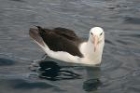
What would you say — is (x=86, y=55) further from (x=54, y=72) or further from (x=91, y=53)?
(x=54, y=72)

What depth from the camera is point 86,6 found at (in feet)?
53.8

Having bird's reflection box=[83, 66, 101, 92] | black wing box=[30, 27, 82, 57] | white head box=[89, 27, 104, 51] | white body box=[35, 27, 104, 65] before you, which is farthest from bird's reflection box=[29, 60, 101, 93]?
white head box=[89, 27, 104, 51]

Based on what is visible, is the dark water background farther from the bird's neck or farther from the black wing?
the black wing

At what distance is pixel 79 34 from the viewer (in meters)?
13.8

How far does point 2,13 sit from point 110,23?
10.8ft

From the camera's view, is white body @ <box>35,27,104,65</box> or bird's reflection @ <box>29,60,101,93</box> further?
white body @ <box>35,27,104,65</box>

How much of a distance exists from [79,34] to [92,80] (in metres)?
3.04

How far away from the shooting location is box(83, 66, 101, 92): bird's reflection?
10471 mm

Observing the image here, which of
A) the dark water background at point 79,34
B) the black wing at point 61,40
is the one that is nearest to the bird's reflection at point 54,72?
the dark water background at point 79,34

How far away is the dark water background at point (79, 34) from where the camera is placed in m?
10.5

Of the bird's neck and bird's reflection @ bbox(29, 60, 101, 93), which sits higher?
the bird's neck

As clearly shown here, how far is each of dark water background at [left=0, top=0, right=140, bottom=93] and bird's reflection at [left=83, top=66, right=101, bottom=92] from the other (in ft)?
0.08

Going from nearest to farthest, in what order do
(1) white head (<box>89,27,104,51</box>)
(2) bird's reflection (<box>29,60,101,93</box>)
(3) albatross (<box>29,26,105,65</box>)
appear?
(2) bird's reflection (<box>29,60,101,93</box>), (1) white head (<box>89,27,104,51</box>), (3) albatross (<box>29,26,105,65</box>)

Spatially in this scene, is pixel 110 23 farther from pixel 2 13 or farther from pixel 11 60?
pixel 11 60
